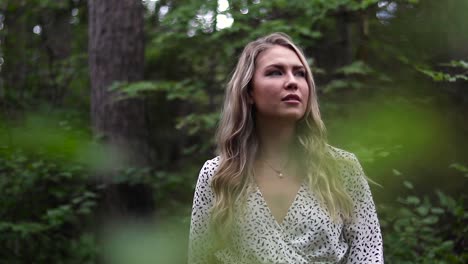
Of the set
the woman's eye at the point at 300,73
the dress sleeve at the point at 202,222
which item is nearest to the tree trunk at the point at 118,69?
the dress sleeve at the point at 202,222

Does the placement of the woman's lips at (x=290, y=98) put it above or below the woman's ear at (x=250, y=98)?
above

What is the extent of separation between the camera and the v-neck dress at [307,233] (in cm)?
246

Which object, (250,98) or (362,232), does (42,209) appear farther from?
(362,232)

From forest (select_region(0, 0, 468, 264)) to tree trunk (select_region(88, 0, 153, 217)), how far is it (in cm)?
1

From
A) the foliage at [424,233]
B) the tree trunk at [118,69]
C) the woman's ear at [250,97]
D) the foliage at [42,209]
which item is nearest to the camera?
the woman's ear at [250,97]

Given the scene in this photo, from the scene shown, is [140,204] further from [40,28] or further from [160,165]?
[40,28]

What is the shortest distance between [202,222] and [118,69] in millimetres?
3501

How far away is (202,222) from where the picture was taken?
2.70m

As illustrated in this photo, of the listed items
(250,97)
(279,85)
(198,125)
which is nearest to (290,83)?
(279,85)

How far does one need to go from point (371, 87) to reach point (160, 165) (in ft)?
6.56

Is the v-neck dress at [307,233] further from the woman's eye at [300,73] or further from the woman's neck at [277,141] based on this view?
the woman's eye at [300,73]

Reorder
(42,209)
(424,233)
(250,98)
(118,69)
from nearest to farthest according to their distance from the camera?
(250,98)
(424,233)
(42,209)
(118,69)

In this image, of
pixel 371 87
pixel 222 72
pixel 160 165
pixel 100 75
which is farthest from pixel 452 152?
pixel 100 75

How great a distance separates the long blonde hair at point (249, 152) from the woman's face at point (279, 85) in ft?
0.12
